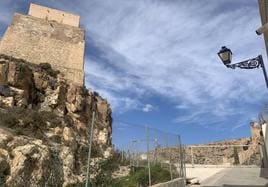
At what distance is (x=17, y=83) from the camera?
23.9m

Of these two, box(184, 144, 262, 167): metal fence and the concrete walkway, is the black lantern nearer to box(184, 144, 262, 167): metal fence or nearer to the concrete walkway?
the concrete walkway

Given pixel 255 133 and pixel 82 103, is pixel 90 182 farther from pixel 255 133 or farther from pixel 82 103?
pixel 255 133

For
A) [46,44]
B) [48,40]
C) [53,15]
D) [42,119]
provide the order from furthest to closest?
1. [53,15]
2. [48,40]
3. [46,44]
4. [42,119]

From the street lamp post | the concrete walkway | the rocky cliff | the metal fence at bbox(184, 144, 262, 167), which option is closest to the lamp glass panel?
the street lamp post

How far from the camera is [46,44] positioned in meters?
33.8

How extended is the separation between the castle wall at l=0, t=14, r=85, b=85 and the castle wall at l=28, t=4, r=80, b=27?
109cm

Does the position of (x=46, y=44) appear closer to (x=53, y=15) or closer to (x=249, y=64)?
(x=53, y=15)

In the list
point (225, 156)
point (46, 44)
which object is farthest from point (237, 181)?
point (46, 44)

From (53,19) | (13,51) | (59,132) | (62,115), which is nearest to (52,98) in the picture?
(62,115)

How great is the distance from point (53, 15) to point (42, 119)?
19.8 metres

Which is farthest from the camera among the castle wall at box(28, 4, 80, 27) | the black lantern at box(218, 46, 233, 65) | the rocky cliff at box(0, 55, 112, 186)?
the castle wall at box(28, 4, 80, 27)

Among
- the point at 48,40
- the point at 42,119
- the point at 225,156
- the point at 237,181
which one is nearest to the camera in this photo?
the point at 237,181

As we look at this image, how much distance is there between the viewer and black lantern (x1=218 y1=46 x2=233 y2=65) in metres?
8.43

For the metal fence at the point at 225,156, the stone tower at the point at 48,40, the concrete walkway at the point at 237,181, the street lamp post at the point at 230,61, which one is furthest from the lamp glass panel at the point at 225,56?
the stone tower at the point at 48,40
